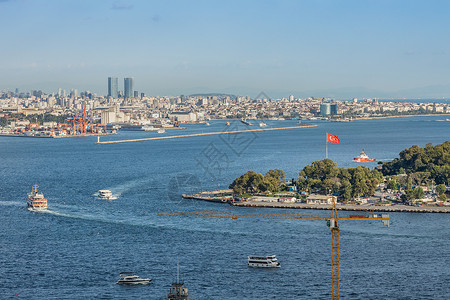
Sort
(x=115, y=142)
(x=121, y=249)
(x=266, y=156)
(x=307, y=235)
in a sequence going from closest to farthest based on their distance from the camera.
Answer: (x=121, y=249) < (x=307, y=235) < (x=266, y=156) < (x=115, y=142)

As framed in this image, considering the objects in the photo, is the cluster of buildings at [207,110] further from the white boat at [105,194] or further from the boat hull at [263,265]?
the boat hull at [263,265]

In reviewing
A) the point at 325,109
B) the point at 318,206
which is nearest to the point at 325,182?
the point at 318,206

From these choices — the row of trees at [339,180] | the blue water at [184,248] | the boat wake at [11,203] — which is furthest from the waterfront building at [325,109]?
the boat wake at [11,203]

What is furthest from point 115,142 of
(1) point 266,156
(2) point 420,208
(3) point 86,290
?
(3) point 86,290

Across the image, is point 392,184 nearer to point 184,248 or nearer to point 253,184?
point 253,184

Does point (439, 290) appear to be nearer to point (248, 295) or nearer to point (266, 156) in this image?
point (248, 295)

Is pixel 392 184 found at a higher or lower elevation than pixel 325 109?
lower
